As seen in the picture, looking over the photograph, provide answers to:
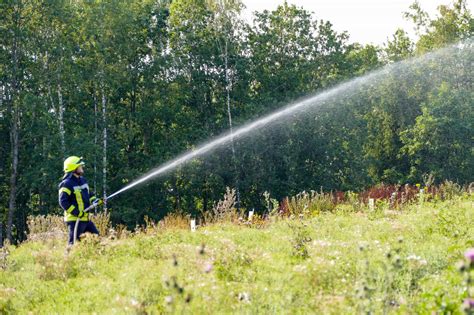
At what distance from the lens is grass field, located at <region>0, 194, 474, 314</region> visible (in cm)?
521

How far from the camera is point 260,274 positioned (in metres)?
6.82

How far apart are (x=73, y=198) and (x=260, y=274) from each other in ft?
14.9

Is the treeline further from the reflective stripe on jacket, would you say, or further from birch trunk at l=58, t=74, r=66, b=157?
the reflective stripe on jacket

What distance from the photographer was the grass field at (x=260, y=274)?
521cm

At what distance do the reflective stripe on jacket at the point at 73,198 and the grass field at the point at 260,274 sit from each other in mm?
1009

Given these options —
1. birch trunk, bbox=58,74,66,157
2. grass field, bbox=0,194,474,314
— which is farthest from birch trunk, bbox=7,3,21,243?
grass field, bbox=0,194,474,314

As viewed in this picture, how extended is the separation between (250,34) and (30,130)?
14.2 m

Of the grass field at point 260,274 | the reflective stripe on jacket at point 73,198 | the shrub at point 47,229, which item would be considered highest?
the reflective stripe on jacket at point 73,198

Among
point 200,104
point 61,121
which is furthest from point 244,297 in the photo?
point 200,104

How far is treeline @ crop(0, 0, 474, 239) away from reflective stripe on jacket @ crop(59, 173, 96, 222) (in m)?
16.3

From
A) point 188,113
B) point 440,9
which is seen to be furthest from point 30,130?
point 440,9

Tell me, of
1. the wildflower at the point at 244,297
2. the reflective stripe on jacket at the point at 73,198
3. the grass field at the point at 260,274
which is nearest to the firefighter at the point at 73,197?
the reflective stripe on jacket at the point at 73,198

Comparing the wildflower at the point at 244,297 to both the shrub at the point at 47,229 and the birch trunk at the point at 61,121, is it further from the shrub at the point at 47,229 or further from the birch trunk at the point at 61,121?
the birch trunk at the point at 61,121

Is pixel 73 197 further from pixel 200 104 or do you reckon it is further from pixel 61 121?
pixel 200 104
